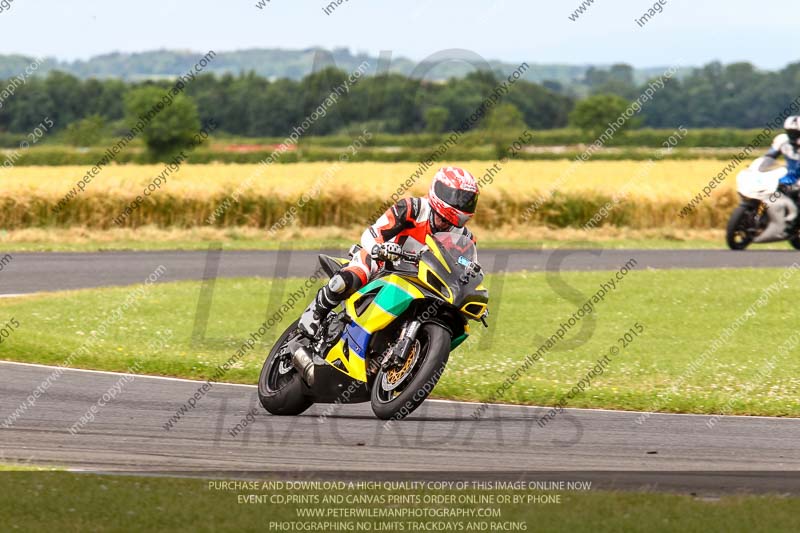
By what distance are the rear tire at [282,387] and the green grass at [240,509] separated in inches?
92.0

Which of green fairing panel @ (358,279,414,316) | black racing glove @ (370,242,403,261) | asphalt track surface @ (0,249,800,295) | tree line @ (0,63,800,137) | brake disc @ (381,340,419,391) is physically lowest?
tree line @ (0,63,800,137)

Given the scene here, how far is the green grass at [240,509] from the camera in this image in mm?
6281

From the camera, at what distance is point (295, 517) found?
646cm

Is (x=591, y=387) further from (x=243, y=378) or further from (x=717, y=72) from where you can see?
(x=717, y=72)

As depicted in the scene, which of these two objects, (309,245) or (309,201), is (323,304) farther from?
(309,201)

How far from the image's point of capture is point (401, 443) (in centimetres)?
865

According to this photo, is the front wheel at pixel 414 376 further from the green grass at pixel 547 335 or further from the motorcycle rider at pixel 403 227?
the green grass at pixel 547 335

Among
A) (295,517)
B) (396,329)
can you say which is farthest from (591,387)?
(295,517)

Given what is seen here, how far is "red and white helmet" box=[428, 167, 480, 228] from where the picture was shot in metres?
8.90

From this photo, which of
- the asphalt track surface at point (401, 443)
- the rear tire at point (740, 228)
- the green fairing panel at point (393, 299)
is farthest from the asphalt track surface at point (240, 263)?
the green fairing panel at point (393, 299)

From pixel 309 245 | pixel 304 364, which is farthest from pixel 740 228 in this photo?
pixel 304 364

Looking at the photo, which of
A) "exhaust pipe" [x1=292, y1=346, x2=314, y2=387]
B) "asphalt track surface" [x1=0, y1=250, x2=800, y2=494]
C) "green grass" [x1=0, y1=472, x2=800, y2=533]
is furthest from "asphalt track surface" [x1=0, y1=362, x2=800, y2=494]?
"green grass" [x1=0, y1=472, x2=800, y2=533]

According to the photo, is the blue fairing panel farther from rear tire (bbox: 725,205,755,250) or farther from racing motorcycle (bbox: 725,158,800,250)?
rear tire (bbox: 725,205,755,250)

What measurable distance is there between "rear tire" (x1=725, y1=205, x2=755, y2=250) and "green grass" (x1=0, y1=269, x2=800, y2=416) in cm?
473
